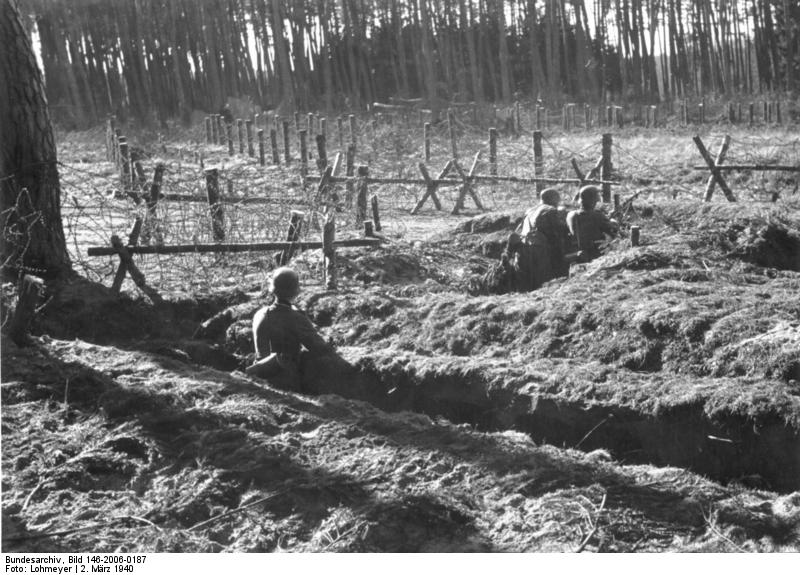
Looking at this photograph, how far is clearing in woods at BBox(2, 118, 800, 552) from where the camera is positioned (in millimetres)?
4484

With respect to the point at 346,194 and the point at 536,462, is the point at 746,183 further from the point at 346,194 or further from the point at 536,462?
the point at 536,462

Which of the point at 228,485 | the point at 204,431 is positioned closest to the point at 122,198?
the point at 204,431

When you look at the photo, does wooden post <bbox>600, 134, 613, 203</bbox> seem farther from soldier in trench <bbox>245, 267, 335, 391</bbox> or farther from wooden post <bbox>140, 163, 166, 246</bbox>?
soldier in trench <bbox>245, 267, 335, 391</bbox>

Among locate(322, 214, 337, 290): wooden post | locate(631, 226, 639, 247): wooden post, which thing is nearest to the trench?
locate(322, 214, 337, 290): wooden post

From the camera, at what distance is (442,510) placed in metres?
4.55

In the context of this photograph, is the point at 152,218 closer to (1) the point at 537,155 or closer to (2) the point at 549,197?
(2) the point at 549,197

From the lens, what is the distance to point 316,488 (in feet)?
15.8

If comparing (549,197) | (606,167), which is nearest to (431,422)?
(549,197)

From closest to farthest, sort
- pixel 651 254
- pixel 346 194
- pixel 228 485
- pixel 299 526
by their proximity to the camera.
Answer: pixel 299 526 < pixel 228 485 < pixel 651 254 < pixel 346 194

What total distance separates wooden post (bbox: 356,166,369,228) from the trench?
681 cm

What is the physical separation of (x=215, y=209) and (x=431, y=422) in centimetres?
616

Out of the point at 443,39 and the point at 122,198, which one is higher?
the point at 443,39

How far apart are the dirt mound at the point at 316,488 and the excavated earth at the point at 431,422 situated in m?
0.01

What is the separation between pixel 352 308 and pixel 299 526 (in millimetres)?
4498
